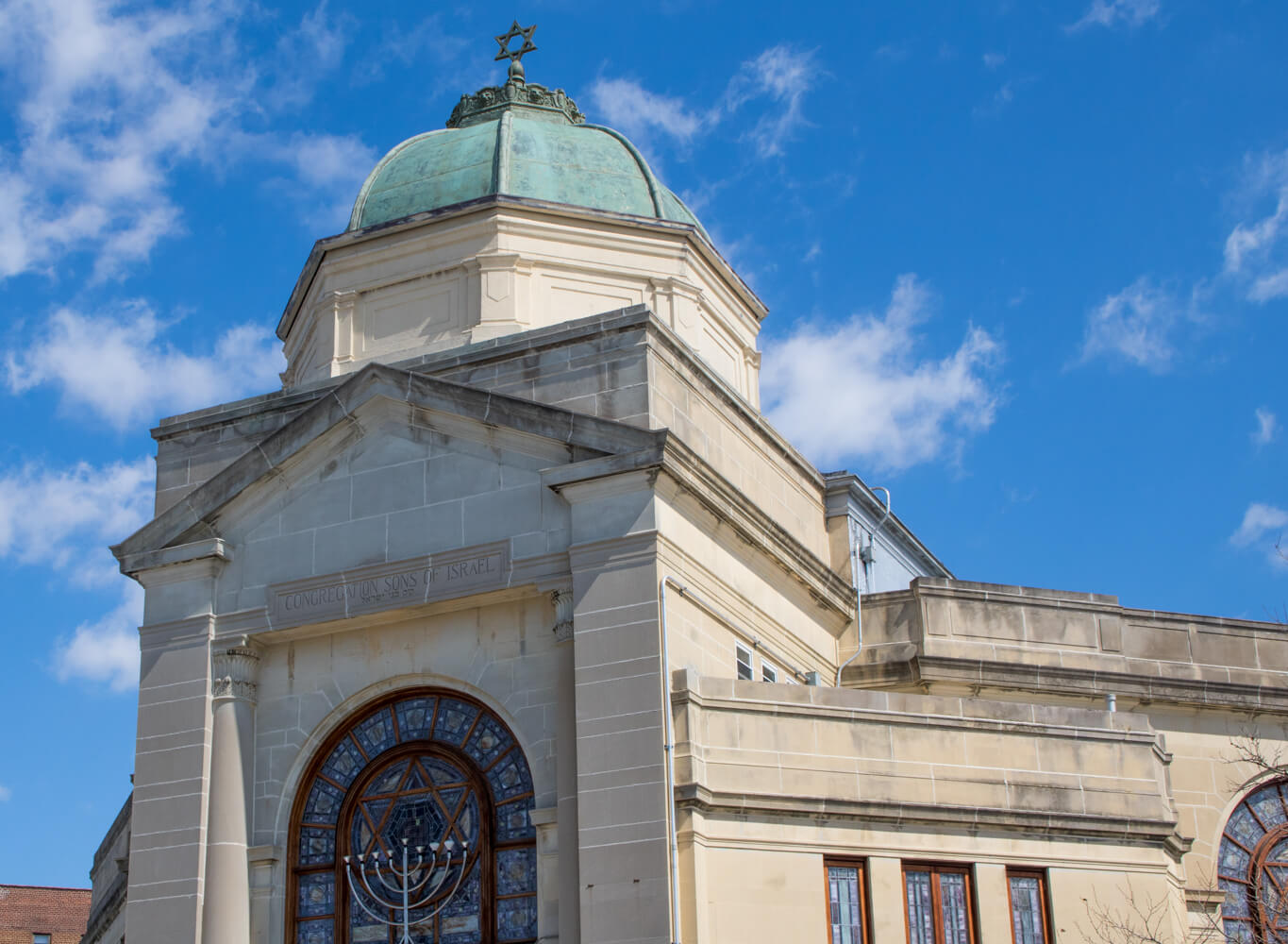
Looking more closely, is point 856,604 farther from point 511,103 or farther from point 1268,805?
point 511,103

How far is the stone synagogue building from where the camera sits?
22.8m

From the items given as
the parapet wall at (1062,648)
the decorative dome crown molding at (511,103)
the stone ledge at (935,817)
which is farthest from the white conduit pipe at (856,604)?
the decorative dome crown molding at (511,103)

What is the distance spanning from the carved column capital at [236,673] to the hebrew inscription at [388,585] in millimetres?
663

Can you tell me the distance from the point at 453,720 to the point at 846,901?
19.2 ft

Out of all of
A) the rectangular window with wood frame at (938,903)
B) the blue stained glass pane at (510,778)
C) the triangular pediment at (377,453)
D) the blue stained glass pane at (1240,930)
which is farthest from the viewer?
the blue stained glass pane at (1240,930)

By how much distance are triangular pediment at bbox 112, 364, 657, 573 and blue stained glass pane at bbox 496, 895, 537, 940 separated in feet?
17.9

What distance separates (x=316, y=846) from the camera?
81.0 ft

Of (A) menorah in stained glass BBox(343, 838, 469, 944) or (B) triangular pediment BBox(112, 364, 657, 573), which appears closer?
(A) menorah in stained glass BBox(343, 838, 469, 944)

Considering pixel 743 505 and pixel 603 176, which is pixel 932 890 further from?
pixel 603 176

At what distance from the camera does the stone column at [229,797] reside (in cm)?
2409

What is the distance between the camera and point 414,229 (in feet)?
108

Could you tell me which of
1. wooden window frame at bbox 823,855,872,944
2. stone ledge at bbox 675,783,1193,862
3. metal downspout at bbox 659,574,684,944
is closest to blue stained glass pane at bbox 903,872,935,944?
wooden window frame at bbox 823,855,872,944

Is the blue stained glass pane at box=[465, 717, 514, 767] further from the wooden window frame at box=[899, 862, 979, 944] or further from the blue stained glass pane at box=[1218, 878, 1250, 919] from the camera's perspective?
the blue stained glass pane at box=[1218, 878, 1250, 919]

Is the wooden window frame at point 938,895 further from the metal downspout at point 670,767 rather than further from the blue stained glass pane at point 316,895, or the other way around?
the blue stained glass pane at point 316,895
